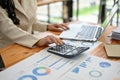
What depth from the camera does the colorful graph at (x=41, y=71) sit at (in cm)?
86

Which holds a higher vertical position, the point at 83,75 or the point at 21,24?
the point at 21,24

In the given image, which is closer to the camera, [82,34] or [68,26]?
[82,34]

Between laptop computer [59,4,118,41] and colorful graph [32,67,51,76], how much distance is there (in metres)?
0.43

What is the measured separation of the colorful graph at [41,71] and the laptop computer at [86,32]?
0.43 metres

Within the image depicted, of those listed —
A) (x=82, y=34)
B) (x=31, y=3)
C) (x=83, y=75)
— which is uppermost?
(x=31, y=3)

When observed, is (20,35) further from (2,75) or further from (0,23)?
(2,75)

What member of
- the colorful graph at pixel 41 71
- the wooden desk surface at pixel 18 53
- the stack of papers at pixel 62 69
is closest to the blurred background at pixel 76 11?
the wooden desk surface at pixel 18 53

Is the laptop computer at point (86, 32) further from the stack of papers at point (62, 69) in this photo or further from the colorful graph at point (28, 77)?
the colorful graph at point (28, 77)

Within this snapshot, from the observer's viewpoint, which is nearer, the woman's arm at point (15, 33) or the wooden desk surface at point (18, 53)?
the wooden desk surface at point (18, 53)

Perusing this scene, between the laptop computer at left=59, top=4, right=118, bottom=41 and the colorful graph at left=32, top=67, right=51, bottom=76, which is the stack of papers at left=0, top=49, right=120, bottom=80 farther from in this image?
the laptop computer at left=59, top=4, right=118, bottom=41

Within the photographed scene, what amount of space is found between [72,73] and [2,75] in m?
0.29

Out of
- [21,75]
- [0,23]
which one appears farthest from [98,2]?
[21,75]

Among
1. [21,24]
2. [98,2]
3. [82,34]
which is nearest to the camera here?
[82,34]

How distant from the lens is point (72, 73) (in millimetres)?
861
